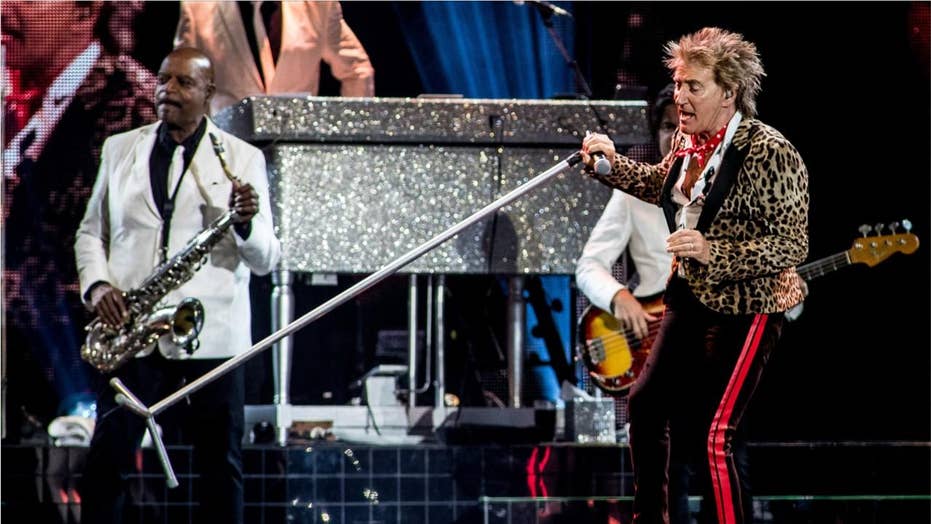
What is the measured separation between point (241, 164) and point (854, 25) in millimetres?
3237

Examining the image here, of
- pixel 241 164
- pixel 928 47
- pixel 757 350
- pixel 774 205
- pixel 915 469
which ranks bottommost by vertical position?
pixel 915 469

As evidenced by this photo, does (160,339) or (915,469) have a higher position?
(160,339)

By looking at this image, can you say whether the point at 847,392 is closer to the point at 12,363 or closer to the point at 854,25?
the point at 854,25

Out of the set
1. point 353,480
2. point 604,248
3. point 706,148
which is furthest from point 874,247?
point 353,480

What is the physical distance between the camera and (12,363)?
6.21 metres

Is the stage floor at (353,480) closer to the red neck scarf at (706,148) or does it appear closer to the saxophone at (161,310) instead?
the saxophone at (161,310)

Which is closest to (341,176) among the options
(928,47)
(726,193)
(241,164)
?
(241,164)

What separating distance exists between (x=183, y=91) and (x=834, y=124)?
3.29 m

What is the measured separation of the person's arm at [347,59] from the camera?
6.09m

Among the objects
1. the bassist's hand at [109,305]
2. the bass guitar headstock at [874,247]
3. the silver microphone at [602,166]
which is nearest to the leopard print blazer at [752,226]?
the silver microphone at [602,166]

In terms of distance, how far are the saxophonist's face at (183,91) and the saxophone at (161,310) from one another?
10cm

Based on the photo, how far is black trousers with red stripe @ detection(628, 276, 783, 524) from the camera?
11.8 feet

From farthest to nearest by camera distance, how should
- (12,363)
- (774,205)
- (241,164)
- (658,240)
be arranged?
(12,363)
(658,240)
(241,164)
(774,205)

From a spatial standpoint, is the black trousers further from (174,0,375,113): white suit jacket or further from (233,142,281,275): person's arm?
(174,0,375,113): white suit jacket
